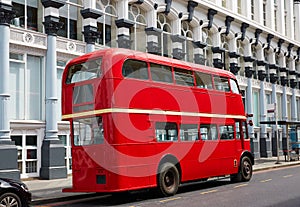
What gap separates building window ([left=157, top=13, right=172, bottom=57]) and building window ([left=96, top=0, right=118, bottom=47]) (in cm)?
381

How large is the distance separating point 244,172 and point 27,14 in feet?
38.0

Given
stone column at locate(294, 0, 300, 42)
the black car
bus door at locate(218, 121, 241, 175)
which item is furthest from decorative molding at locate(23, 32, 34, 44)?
stone column at locate(294, 0, 300, 42)

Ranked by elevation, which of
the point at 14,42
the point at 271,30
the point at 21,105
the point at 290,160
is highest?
the point at 271,30

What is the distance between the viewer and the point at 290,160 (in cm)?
3144

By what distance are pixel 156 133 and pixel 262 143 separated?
24.8 metres

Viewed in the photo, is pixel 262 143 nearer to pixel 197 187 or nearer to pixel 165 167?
pixel 197 187

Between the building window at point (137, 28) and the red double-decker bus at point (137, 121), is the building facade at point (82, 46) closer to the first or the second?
the building window at point (137, 28)

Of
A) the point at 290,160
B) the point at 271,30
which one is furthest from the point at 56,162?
the point at 271,30

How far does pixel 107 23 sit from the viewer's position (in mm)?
24344

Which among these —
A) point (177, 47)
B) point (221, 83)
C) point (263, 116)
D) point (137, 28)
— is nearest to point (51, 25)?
point (137, 28)

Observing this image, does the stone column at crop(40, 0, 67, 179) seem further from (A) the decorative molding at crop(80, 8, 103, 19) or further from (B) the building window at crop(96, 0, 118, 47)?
(B) the building window at crop(96, 0, 118, 47)

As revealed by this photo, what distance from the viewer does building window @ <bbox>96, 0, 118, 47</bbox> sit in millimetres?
23906

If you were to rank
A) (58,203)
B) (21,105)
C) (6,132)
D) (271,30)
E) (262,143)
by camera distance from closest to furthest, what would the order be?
(58,203) → (6,132) → (21,105) → (262,143) → (271,30)

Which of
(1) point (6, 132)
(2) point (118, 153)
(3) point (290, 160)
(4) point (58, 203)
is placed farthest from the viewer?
(3) point (290, 160)
